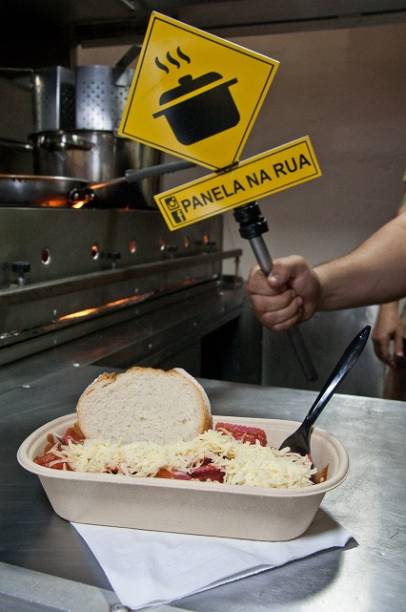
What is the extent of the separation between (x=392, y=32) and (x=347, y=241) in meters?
0.98

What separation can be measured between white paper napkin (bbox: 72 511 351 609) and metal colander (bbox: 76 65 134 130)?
5.14 feet

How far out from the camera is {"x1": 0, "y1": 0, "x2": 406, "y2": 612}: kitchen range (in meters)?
0.61

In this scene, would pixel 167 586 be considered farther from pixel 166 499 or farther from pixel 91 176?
pixel 91 176

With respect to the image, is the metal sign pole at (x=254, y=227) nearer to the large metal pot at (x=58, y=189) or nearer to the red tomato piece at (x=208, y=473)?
the large metal pot at (x=58, y=189)

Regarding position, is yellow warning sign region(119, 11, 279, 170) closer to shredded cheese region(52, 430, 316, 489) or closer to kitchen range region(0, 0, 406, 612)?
kitchen range region(0, 0, 406, 612)

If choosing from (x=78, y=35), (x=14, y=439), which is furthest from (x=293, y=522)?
(x=78, y=35)

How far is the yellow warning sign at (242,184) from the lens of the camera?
99cm

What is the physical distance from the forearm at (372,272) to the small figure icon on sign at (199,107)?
1.85ft

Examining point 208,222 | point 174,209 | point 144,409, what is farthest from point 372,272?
point 208,222

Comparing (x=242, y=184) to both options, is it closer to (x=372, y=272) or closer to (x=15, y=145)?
(x=372, y=272)

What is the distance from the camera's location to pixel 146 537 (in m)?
0.66

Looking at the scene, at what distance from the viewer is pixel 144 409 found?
789 millimetres

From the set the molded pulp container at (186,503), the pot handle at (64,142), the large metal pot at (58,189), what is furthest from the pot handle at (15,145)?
the molded pulp container at (186,503)

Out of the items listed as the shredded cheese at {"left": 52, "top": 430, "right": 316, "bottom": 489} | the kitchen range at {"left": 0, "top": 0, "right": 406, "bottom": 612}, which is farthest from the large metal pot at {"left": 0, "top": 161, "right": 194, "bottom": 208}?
the shredded cheese at {"left": 52, "top": 430, "right": 316, "bottom": 489}
